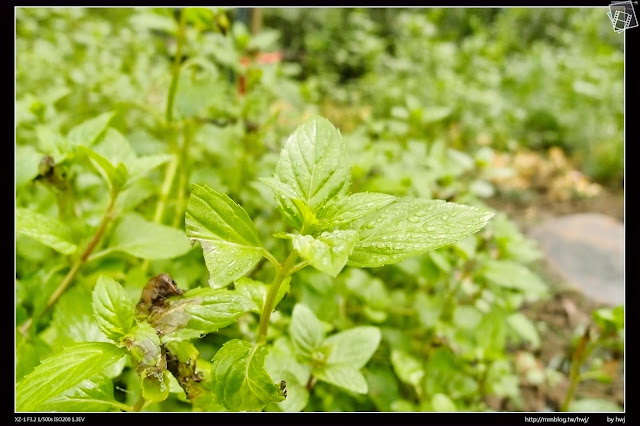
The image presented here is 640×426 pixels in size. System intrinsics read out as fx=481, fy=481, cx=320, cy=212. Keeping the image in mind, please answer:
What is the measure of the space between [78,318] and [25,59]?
209 cm

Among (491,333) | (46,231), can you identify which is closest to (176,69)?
(46,231)

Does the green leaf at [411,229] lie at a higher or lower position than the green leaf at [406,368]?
higher

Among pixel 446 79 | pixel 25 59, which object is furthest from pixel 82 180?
pixel 446 79

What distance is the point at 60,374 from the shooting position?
65 centimetres

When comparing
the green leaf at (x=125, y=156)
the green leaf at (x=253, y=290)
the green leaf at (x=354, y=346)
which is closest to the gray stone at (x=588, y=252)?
the green leaf at (x=354, y=346)

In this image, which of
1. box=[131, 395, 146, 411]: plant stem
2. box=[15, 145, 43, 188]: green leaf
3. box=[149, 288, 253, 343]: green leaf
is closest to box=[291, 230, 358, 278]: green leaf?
box=[149, 288, 253, 343]: green leaf

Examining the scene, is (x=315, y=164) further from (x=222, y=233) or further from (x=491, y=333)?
(x=491, y=333)

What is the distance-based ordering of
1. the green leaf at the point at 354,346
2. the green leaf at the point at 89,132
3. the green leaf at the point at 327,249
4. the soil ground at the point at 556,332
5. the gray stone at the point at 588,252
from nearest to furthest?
the green leaf at the point at 327,249, the green leaf at the point at 354,346, the green leaf at the point at 89,132, the soil ground at the point at 556,332, the gray stone at the point at 588,252

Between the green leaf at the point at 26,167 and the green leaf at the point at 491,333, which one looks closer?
the green leaf at the point at 26,167

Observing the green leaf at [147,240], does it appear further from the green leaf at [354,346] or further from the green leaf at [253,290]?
the green leaf at [354,346]

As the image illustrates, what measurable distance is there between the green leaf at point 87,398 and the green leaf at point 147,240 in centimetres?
26

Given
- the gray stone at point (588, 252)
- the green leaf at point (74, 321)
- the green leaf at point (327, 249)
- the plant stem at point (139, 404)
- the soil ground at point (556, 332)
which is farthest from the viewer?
the gray stone at point (588, 252)

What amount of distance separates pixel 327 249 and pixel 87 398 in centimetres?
52

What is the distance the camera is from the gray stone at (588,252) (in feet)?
8.46
